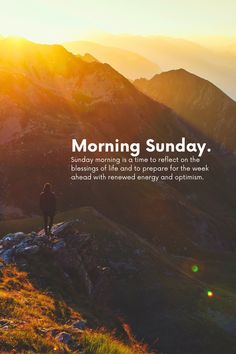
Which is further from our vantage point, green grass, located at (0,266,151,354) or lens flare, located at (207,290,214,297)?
lens flare, located at (207,290,214,297)

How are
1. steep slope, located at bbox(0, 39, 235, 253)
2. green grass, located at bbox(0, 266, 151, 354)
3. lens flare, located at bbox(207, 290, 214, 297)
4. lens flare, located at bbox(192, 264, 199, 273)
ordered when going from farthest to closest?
steep slope, located at bbox(0, 39, 235, 253) < lens flare, located at bbox(192, 264, 199, 273) < lens flare, located at bbox(207, 290, 214, 297) < green grass, located at bbox(0, 266, 151, 354)

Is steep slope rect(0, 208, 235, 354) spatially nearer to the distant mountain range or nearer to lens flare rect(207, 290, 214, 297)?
Answer: the distant mountain range

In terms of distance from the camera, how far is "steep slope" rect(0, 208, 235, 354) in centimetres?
2364

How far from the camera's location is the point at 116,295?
32594 mm

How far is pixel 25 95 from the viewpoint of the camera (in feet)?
449

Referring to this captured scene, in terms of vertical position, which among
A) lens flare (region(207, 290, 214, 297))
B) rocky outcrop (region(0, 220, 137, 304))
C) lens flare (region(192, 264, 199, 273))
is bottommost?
lens flare (region(192, 264, 199, 273))

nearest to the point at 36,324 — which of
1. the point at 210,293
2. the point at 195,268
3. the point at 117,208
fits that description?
the point at 210,293

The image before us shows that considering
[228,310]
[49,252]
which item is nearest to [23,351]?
[49,252]

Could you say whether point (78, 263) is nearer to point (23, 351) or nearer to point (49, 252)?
point (49, 252)

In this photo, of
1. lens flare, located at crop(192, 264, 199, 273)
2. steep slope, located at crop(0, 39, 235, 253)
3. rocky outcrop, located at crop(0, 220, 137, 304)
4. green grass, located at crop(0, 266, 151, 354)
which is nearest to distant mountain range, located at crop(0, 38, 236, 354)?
rocky outcrop, located at crop(0, 220, 137, 304)

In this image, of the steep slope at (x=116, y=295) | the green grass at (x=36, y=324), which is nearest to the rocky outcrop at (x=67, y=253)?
the steep slope at (x=116, y=295)

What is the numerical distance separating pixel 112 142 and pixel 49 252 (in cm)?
12044

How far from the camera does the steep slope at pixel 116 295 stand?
2364 centimetres

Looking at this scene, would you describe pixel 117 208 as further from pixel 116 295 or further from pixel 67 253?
pixel 67 253
